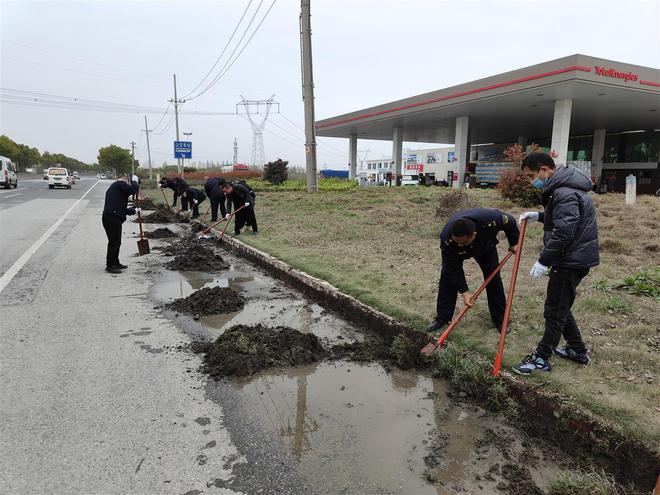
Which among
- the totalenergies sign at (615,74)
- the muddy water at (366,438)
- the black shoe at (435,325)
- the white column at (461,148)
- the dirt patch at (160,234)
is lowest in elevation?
the muddy water at (366,438)

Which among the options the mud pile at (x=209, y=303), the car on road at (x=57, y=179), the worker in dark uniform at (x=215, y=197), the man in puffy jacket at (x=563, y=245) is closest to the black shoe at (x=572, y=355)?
the man in puffy jacket at (x=563, y=245)

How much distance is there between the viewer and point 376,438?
3.05 m

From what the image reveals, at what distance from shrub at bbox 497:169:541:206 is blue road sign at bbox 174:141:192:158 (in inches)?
1056

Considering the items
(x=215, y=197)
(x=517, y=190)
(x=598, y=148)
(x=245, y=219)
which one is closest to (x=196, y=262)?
(x=245, y=219)

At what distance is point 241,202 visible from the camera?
37.4 ft

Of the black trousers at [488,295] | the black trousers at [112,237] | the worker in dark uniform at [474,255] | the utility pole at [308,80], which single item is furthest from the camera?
the utility pole at [308,80]

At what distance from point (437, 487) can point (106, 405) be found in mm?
2437

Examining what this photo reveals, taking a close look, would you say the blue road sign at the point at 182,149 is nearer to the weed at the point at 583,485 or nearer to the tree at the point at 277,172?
the tree at the point at 277,172

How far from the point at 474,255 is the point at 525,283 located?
1860mm

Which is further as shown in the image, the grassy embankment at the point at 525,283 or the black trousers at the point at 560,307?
the black trousers at the point at 560,307

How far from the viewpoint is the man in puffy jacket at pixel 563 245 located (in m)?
3.35

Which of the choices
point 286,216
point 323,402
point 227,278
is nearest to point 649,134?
point 286,216

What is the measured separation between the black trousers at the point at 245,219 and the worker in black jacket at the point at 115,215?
3.12 m

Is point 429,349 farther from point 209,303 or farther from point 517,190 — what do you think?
point 517,190
